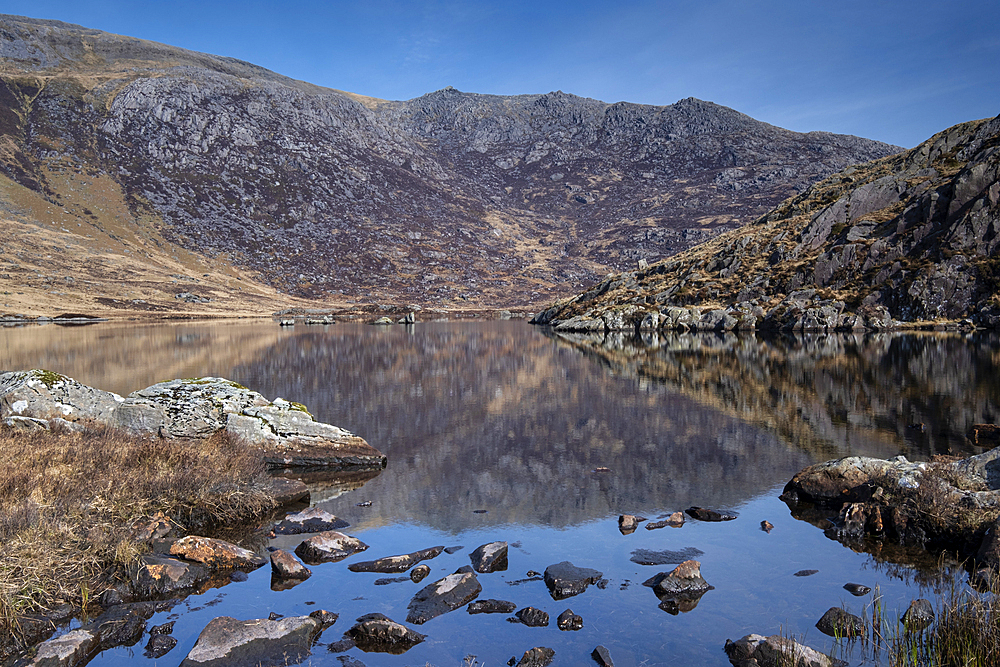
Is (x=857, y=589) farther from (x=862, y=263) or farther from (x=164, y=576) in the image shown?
(x=862, y=263)

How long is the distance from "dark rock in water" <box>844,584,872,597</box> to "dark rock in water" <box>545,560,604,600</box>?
380cm

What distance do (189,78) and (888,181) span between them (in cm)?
20159

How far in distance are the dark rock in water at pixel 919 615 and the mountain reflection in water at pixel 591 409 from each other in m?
5.60

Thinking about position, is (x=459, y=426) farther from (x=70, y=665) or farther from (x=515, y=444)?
(x=70, y=665)

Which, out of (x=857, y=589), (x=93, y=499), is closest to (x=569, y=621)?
(x=857, y=589)

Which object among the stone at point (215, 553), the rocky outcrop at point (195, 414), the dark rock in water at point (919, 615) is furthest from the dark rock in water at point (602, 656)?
the rocky outcrop at point (195, 414)

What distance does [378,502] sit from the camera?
547 inches

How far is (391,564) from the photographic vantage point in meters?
10.2

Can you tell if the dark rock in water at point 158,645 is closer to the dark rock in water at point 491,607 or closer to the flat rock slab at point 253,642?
the flat rock slab at point 253,642

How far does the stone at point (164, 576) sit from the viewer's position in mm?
9047

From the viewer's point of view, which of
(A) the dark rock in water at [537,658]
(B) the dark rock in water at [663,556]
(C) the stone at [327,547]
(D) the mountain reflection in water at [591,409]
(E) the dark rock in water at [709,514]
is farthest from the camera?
(D) the mountain reflection in water at [591,409]

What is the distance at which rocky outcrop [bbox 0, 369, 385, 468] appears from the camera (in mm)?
15641

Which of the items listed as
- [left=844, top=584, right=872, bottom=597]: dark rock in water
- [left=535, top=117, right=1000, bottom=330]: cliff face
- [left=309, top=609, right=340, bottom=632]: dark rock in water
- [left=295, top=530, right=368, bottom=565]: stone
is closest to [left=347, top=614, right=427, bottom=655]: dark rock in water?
[left=309, top=609, right=340, bottom=632]: dark rock in water

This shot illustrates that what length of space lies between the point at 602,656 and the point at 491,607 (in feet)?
6.38
